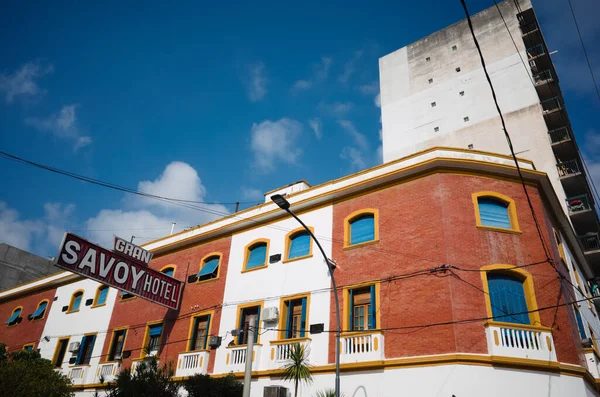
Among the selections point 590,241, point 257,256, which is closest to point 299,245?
point 257,256

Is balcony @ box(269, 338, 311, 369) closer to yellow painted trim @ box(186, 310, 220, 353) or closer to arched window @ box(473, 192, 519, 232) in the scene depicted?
yellow painted trim @ box(186, 310, 220, 353)

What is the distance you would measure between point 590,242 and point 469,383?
19912 millimetres

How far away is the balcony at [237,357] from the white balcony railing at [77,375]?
11081 millimetres

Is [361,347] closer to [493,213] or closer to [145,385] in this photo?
[493,213]

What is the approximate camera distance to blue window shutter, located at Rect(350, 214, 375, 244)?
18688 millimetres

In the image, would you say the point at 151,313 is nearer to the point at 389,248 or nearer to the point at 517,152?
the point at 389,248

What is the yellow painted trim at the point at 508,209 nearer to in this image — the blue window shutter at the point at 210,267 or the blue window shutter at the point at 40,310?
the blue window shutter at the point at 210,267

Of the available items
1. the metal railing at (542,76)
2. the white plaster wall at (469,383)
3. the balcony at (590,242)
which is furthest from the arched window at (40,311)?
the metal railing at (542,76)

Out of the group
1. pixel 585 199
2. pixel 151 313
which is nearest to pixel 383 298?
pixel 151 313

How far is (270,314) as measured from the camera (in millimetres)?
18906

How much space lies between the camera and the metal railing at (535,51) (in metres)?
33.9

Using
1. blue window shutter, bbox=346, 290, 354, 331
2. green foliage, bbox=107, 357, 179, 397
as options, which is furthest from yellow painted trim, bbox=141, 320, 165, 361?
blue window shutter, bbox=346, 290, 354, 331

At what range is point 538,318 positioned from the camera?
1509 cm

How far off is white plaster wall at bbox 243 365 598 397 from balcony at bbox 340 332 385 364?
0.64 metres
